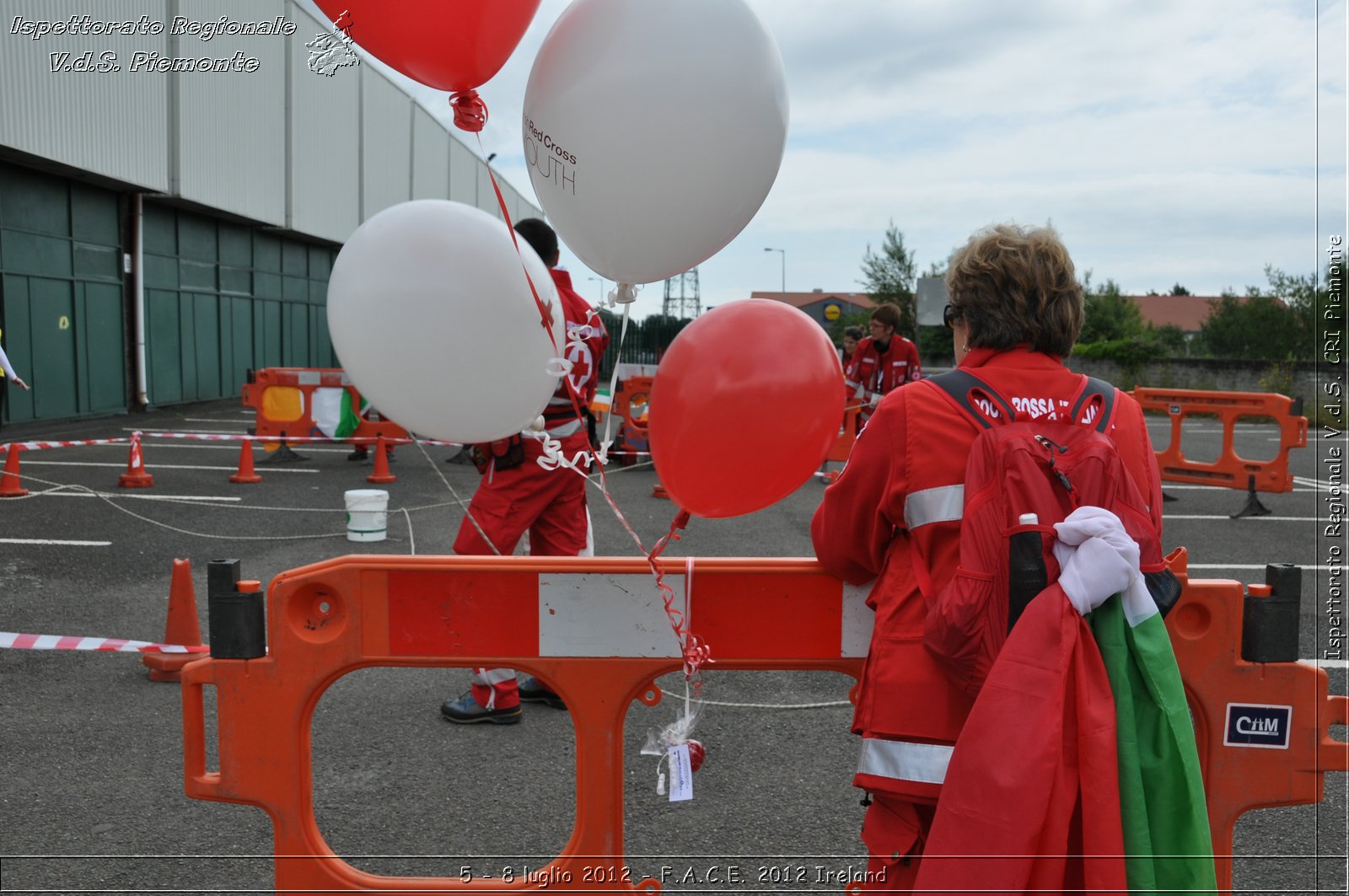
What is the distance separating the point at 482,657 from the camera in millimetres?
2398

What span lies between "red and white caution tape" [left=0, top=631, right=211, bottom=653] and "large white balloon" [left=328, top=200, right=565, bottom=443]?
2.74 meters

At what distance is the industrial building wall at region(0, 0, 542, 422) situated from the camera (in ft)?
46.6

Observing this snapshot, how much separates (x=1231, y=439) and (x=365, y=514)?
902cm

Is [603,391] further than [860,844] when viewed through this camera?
Yes

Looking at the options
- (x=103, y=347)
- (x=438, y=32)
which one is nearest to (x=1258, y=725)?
(x=438, y=32)

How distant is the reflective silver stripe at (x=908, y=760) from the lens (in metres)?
1.96

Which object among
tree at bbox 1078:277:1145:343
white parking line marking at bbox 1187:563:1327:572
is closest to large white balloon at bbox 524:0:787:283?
white parking line marking at bbox 1187:563:1327:572

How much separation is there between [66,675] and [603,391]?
11629 mm

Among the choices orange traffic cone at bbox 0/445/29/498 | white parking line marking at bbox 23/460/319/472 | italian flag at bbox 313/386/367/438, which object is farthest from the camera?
italian flag at bbox 313/386/367/438

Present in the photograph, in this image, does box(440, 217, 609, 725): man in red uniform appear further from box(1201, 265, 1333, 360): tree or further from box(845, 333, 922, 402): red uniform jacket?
box(1201, 265, 1333, 360): tree

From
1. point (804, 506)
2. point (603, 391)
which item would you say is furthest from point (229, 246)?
point (804, 506)

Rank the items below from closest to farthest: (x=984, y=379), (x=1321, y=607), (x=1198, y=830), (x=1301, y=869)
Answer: (x=1198, y=830) → (x=984, y=379) → (x=1301, y=869) → (x=1321, y=607)

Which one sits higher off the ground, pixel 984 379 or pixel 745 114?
pixel 745 114

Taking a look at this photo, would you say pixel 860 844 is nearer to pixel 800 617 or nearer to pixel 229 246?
pixel 800 617
